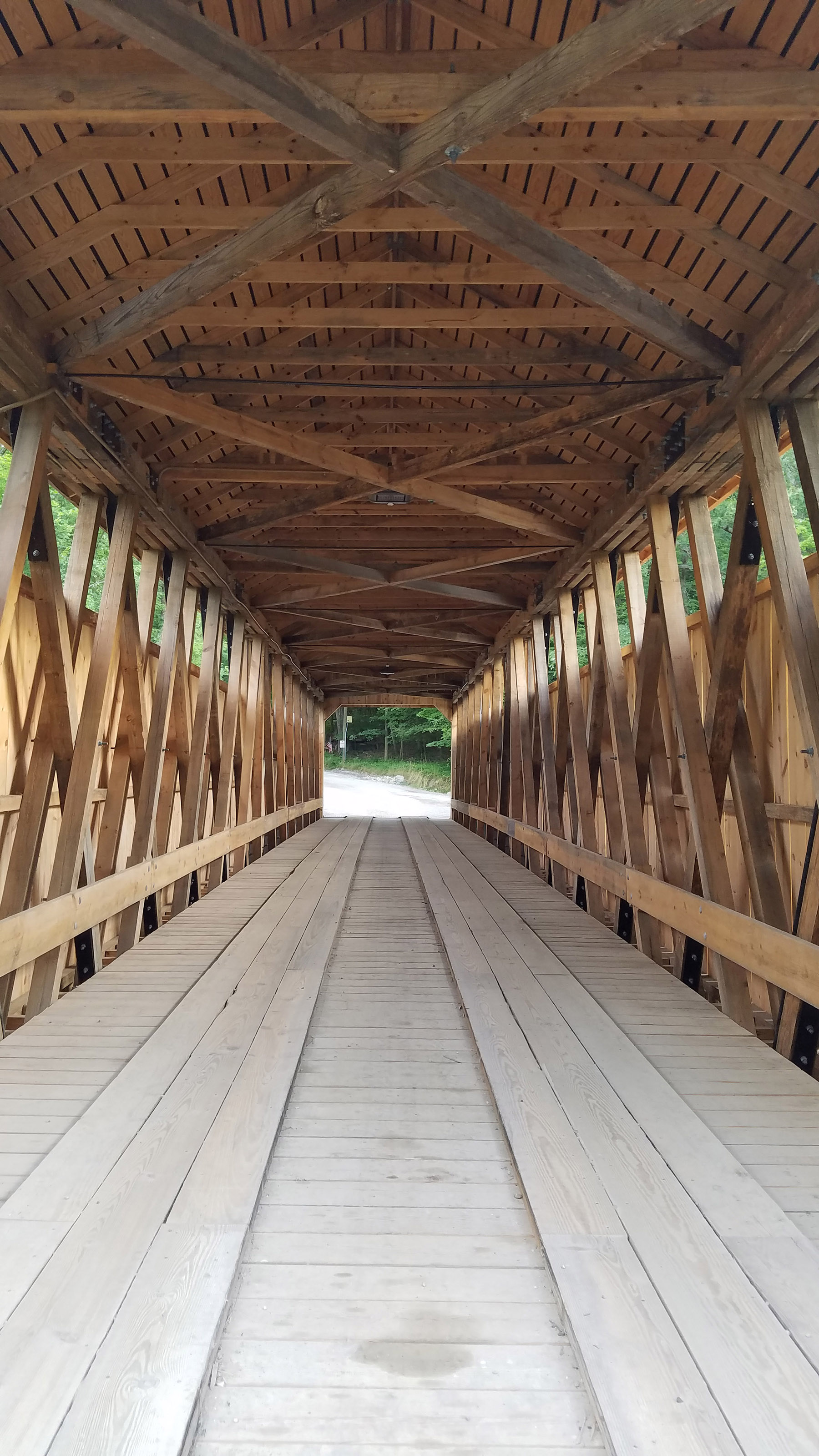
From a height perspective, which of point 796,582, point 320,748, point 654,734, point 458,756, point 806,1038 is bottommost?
point 806,1038

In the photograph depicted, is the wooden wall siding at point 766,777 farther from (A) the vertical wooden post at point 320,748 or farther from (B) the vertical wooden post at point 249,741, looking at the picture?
(A) the vertical wooden post at point 320,748

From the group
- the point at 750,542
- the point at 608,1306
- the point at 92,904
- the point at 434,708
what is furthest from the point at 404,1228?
the point at 434,708

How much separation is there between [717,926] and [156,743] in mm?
3402

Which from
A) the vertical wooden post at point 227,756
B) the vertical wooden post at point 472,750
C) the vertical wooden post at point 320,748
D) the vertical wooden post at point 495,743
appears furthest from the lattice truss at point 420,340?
the vertical wooden post at point 320,748

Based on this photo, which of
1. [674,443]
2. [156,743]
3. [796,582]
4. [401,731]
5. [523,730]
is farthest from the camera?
[401,731]

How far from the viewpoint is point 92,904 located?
407 cm

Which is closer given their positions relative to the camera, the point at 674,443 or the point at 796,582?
the point at 796,582

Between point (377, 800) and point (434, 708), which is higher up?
point (434, 708)

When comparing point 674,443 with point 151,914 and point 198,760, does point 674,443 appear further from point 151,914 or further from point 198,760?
point 151,914

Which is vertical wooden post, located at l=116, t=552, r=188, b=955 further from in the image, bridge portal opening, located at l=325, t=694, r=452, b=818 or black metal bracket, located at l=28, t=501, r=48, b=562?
bridge portal opening, located at l=325, t=694, r=452, b=818

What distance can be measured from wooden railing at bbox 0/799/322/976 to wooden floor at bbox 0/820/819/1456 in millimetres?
274

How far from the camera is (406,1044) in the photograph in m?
3.09

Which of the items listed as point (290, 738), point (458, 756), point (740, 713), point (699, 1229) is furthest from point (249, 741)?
point (458, 756)

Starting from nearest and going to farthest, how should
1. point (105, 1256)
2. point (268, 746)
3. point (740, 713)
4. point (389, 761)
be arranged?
point (105, 1256) < point (740, 713) < point (268, 746) < point (389, 761)
